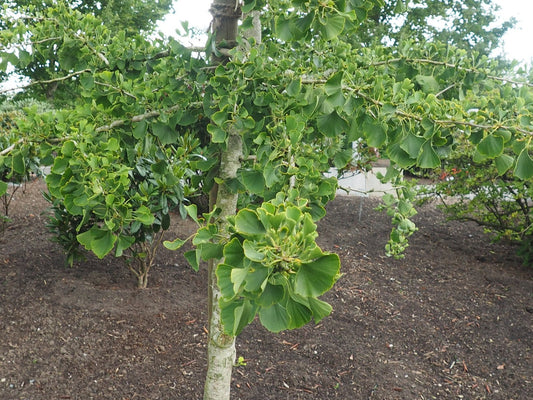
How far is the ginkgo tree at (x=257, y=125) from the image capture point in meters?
1.00

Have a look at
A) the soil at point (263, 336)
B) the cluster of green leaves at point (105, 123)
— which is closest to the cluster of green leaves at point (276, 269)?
the cluster of green leaves at point (105, 123)

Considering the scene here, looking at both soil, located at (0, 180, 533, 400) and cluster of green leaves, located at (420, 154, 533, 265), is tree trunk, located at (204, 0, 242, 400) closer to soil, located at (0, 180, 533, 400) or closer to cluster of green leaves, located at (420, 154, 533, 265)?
soil, located at (0, 180, 533, 400)

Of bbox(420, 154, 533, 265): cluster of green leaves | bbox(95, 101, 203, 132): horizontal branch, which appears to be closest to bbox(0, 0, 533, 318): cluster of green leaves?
bbox(95, 101, 203, 132): horizontal branch

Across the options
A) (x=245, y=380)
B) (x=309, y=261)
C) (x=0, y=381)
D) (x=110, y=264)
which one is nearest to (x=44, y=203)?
(x=110, y=264)

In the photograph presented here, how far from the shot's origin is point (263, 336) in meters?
3.73

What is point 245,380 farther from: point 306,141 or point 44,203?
point 44,203

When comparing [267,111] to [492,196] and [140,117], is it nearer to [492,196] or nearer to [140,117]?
[140,117]

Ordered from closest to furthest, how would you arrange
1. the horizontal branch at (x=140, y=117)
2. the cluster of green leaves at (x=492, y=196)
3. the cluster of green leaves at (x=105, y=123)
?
the cluster of green leaves at (x=105, y=123)
the horizontal branch at (x=140, y=117)
the cluster of green leaves at (x=492, y=196)

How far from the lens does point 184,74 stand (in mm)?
1966

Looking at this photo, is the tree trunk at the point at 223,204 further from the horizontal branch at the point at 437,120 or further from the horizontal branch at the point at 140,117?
the horizontal branch at the point at 437,120

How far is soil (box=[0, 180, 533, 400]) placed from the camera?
3119 mm

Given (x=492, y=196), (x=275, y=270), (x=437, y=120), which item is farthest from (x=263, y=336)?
(x=492, y=196)

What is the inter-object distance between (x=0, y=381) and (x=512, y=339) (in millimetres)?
4020

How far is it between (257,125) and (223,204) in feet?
1.70
